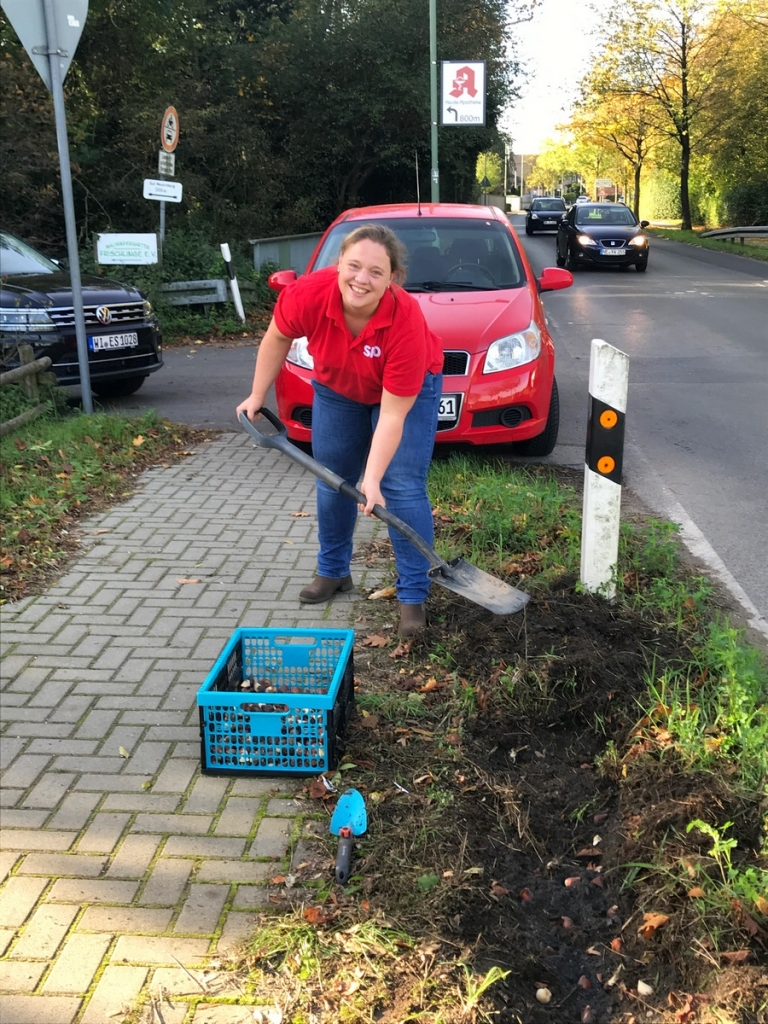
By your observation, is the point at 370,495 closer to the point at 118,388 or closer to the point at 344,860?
the point at 344,860

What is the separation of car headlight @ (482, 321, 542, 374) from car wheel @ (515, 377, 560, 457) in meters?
0.42

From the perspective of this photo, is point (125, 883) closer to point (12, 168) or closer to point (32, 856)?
point (32, 856)

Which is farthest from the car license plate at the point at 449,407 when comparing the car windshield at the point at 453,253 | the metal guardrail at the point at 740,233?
the metal guardrail at the point at 740,233

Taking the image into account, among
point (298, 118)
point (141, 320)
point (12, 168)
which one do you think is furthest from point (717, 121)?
point (141, 320)

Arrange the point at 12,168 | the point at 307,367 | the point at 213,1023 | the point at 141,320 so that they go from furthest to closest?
the point at 12,168 → the point at 141,320 → the point at 307,367 → the point at 213,1023

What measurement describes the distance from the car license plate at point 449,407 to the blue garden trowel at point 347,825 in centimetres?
370

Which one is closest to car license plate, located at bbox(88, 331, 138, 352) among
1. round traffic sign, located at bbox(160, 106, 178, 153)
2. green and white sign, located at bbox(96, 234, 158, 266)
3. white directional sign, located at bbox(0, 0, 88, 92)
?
white directional sign, located at bbox(0, 0, 88, 92)

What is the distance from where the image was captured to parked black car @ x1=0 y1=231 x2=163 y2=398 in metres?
8.42

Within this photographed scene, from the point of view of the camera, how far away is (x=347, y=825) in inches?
114

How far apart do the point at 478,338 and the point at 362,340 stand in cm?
281

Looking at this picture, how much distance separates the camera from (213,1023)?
224 centimetres

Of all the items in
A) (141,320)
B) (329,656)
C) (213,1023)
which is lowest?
Result: (213,1023)

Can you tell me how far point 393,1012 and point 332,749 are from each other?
106 centimetres

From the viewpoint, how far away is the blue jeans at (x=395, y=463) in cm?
418
